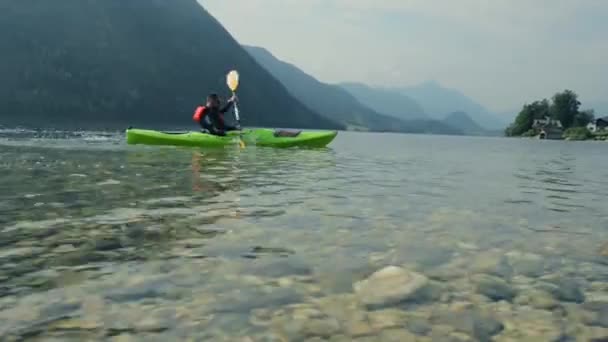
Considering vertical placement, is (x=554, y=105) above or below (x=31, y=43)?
below

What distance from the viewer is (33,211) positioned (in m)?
9.89

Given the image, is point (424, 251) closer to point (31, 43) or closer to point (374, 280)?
point (374, 280)

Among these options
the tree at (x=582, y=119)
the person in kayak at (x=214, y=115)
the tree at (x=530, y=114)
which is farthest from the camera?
the tree at (x=530, y=114)

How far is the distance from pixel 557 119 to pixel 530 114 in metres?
12.2

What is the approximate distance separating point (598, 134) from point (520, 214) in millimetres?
162470

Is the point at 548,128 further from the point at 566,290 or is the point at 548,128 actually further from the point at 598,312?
the point at 598,312

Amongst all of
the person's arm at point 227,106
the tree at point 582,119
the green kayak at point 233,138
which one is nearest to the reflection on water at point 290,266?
the person's arm at point 227,106

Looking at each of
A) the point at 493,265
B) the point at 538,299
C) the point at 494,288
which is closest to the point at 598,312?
the point at 538,299

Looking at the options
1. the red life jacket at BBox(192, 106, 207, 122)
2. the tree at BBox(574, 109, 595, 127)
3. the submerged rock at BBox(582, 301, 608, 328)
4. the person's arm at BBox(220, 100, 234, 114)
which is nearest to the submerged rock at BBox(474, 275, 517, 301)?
the submerged rock at BBox(582, 301, 608, 328)

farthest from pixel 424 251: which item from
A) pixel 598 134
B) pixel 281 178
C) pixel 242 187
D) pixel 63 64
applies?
pixel 63 64

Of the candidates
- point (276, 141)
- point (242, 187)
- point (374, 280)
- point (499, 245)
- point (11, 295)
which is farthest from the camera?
point (276, 141)

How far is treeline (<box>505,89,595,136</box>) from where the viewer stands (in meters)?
169

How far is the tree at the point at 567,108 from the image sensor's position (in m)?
170

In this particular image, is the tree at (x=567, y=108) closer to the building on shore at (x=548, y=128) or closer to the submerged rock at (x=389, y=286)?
the building on shore at (x=548, y=128)
